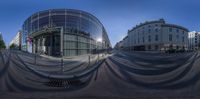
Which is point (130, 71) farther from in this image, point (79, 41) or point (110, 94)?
point (79, 41)

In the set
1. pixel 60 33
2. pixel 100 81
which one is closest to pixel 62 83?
pixel 100 81

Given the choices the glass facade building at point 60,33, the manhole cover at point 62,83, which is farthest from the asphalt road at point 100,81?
the glass facade building at point 60,33

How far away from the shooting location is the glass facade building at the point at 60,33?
9.15ft

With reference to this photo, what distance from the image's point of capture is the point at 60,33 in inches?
110

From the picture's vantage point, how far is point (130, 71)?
12.6 feet

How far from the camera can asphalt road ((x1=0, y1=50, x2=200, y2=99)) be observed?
3336mm

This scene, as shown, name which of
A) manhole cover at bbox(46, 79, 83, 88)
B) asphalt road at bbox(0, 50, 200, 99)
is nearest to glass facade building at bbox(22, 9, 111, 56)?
asphalt road at bbox(0, 50, 200, 99)

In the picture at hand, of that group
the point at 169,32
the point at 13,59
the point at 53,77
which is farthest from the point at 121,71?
the point at 13,59

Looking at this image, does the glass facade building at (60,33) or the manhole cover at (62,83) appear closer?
the glass facade building at (60,33)

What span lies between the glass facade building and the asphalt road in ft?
1.53

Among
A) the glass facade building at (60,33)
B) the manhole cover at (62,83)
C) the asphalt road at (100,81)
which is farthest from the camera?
the manhole cover at (62,83)

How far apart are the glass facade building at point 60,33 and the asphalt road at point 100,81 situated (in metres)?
0.47

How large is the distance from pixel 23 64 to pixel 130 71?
9.88ft

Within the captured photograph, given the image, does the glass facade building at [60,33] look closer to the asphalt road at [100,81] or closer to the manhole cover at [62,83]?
the asphalt road at [100,81]
